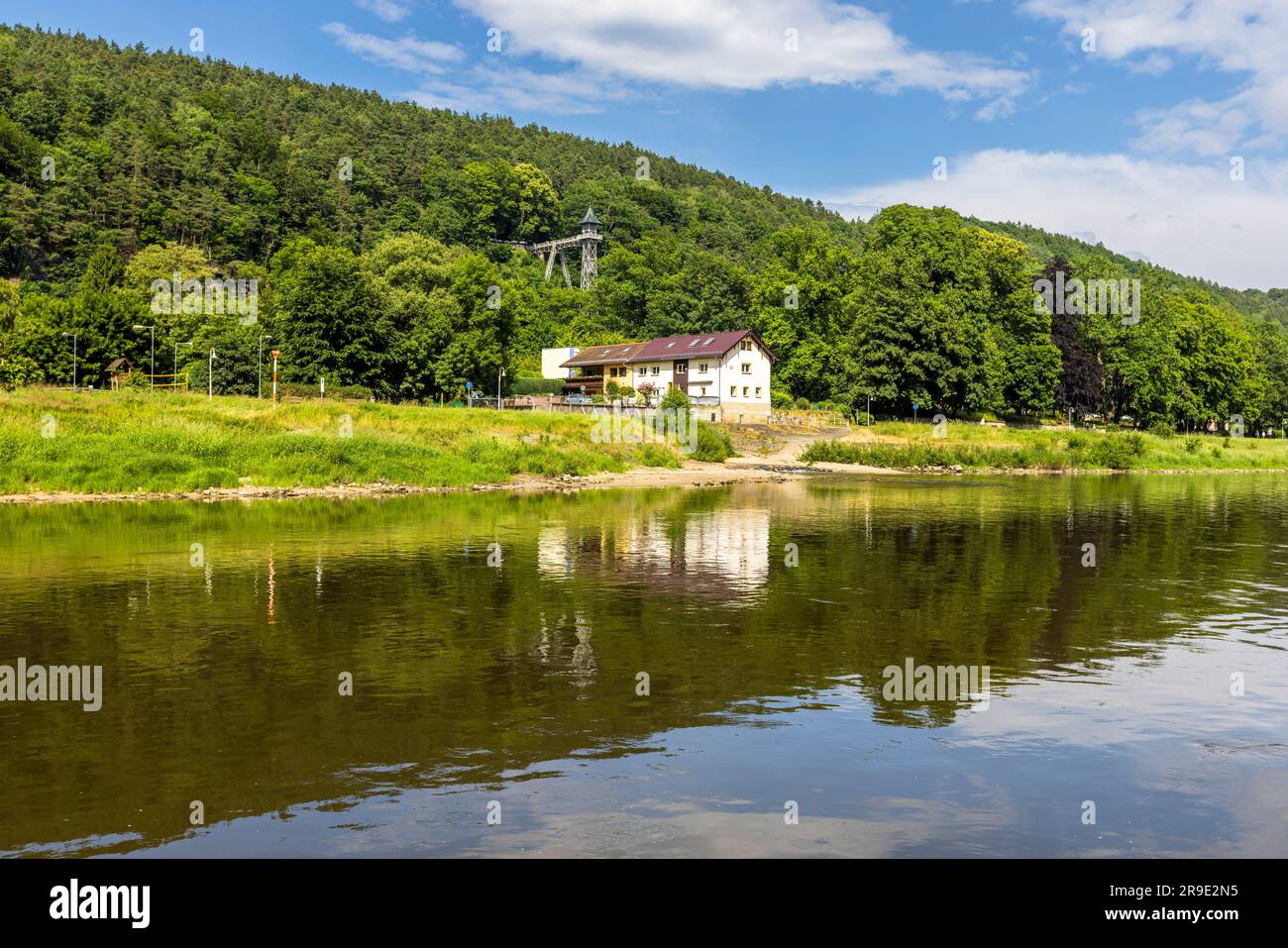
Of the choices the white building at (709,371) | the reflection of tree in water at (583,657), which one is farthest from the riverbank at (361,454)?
the reflection of tree in water at (583,657)

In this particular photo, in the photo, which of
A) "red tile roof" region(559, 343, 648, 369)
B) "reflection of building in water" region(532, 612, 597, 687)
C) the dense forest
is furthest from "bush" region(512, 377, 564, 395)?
"reflection of building in water" region(532, 612, 597, 687)

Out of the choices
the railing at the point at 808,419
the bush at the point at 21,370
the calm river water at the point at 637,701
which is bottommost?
the calm river water at the point at 637,701

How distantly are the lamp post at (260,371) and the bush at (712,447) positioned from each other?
36276mm

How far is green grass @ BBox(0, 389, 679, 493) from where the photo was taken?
5041 cm

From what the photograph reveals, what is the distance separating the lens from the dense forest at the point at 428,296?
90250 mm

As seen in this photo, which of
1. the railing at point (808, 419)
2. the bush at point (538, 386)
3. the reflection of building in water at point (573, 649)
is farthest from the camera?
the bush at point (538, 386)

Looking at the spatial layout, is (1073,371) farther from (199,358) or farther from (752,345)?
(199,358)

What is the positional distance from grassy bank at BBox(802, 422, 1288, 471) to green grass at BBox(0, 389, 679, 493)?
823 inches

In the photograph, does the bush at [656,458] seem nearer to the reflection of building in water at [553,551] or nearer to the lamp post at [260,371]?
the reflection of building in water at [553,551]

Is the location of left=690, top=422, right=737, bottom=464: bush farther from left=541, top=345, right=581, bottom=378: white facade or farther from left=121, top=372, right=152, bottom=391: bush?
left=541, top=345, right=581, bottom=378: white facade

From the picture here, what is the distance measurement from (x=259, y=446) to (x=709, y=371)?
56.4 m

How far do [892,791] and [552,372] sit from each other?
122 m
